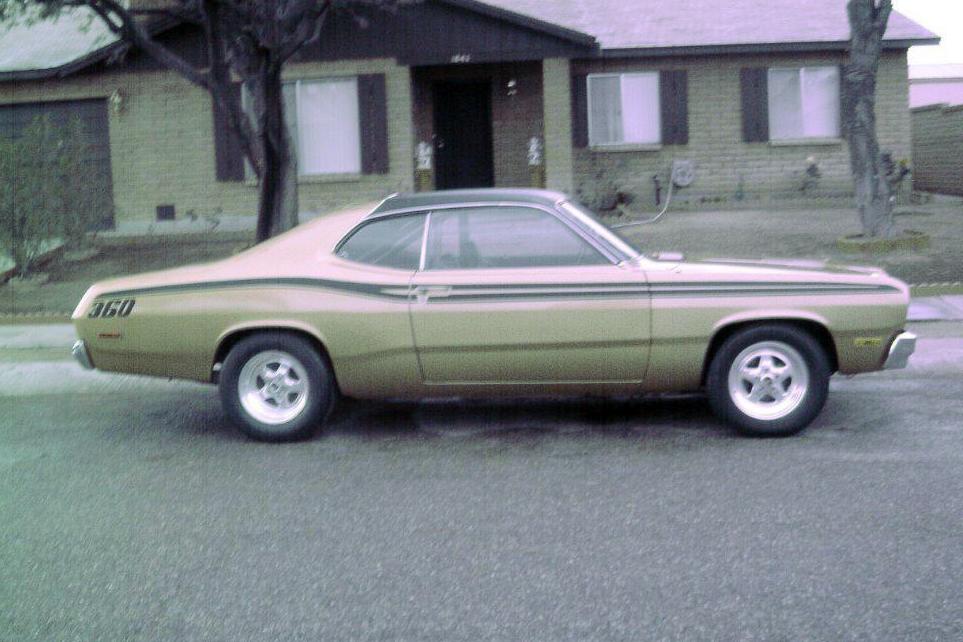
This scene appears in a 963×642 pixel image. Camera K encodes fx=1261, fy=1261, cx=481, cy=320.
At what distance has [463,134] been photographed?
71.4ft

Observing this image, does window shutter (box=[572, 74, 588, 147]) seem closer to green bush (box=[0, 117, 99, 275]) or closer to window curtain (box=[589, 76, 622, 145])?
window curtain (box=[589, 76, 622, 145])

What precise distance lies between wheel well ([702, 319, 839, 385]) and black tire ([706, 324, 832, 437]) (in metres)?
0.03

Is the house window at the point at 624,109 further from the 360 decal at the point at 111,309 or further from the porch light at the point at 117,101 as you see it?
the 360 decal at the point at 111,309

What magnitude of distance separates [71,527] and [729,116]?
55.6 feet

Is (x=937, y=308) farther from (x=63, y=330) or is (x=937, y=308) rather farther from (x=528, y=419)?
(x=63, y=330)

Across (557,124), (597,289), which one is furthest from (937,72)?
(597,289)

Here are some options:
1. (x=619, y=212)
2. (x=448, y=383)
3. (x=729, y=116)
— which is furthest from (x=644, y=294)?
(x=729, y=116)

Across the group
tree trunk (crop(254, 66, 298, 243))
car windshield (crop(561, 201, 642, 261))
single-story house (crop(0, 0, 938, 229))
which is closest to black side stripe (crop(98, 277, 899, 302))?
car windshield (crop(561, 201, 642, 261))

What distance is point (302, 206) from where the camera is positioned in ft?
66.2

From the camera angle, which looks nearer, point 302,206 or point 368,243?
point 368,243

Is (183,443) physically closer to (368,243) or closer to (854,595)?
(368,243)

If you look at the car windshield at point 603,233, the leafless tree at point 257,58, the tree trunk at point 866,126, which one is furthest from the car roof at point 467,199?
the tree trunk at point 866,126

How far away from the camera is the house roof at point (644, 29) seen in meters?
20.3

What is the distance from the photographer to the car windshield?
761 centimetres
